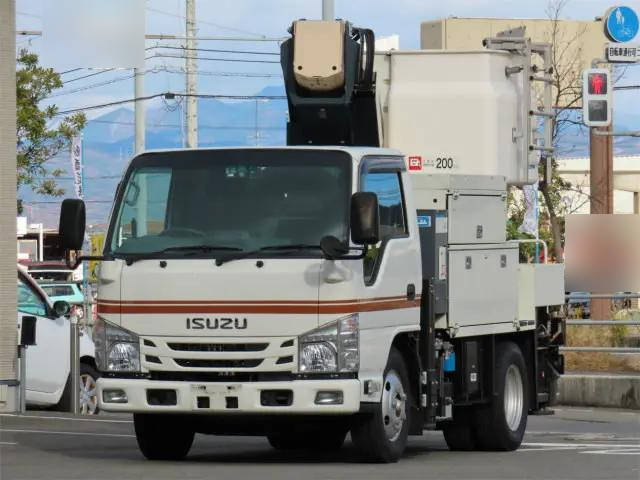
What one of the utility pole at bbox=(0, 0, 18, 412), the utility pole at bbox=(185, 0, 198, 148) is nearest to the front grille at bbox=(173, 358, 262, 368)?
the utility pole at bbox=(0, 0, 18, 412)

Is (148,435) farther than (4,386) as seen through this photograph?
No

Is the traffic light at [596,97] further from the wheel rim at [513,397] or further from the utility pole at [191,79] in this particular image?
the utility pole at [191,79]

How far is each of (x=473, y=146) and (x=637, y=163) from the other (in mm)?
61078

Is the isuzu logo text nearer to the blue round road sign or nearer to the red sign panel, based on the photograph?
the red sign panel

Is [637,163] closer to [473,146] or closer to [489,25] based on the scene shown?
[489,25]

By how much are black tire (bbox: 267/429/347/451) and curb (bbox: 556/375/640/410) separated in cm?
893

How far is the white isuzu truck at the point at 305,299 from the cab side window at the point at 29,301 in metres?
5.82

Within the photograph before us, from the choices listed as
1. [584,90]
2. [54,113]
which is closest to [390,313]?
[584,90]

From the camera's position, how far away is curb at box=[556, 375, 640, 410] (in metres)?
23.5

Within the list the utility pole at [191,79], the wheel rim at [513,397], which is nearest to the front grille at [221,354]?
the wheel rim at [513,397]

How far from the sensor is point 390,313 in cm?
1295

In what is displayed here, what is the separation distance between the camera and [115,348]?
42.3ft

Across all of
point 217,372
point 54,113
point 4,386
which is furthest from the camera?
point 54,113

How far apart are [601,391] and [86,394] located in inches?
297
